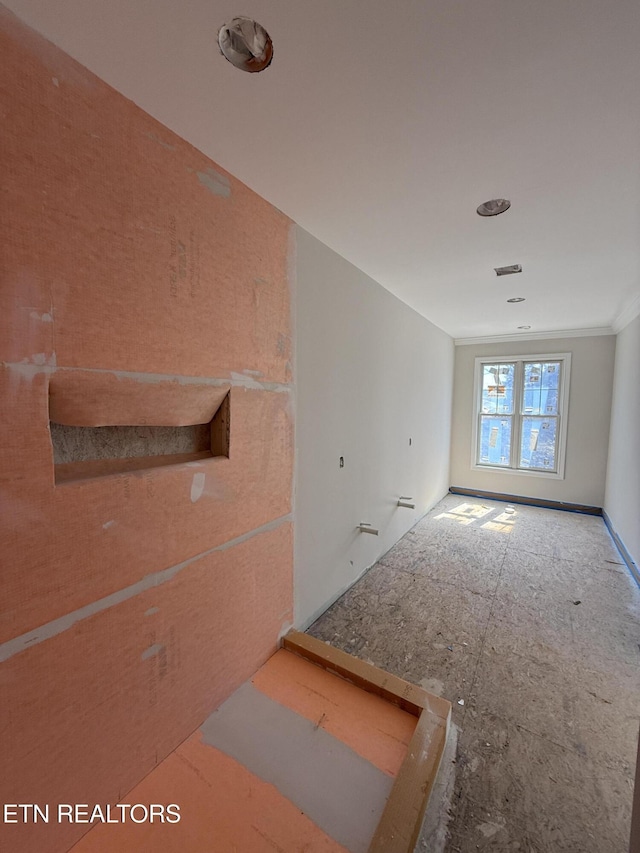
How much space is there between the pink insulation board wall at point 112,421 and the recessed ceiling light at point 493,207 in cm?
109

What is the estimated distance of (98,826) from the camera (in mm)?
1075

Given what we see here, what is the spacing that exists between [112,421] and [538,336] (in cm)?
537

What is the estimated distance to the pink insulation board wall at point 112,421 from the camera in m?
0.90

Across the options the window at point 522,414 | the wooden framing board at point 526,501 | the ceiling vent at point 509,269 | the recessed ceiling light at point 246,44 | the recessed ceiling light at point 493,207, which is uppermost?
the ceiling vent at point 509,269

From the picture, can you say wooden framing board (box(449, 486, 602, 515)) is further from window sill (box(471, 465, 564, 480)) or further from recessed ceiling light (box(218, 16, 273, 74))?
recessed ceiling light (box(218, 16, 273, 74))

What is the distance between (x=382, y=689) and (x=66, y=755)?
122 cm

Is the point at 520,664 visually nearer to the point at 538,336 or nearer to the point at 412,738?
the point at 412,738

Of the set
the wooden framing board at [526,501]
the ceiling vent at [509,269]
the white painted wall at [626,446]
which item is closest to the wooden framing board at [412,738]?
the white painted wall at [626,446]

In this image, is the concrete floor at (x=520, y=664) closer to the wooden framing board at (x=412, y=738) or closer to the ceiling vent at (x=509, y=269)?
the wooden framing board at (x=412, y=738)

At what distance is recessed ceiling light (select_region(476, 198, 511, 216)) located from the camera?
1.65m

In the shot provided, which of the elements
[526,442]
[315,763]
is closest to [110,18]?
[315,763]

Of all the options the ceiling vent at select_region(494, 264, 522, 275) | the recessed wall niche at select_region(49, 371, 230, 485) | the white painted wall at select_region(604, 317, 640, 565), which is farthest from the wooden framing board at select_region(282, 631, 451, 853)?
the ceiling vent at select_region(494, 264, 522, 275)

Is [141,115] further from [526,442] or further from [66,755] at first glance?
[526,442]

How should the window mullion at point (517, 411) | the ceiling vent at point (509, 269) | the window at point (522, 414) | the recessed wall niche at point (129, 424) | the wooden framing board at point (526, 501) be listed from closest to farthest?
1. the recessed wall niche at point (129, 424)
2. the ceiling vent at point (509, 269)
3. the wooden framing board at point (526, 501)
4. the window at point (522, 414)
5. the window mullion at point (517, 411)
